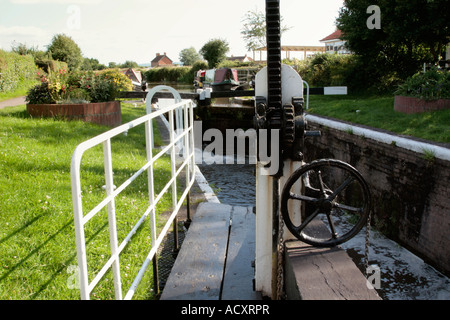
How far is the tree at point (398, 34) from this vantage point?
40.4 ft

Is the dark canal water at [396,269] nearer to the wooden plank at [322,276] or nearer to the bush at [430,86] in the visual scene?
the wooden plank at [322,276]

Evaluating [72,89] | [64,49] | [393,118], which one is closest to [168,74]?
[64,49]

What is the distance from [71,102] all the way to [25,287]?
6422 mm

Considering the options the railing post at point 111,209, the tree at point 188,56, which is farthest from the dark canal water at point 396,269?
the tree at point 188,56

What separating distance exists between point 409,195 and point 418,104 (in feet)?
11.6

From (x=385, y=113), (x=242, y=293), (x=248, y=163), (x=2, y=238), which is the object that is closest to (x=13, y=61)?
(x=248, y=163)

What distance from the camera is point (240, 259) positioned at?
3227mm

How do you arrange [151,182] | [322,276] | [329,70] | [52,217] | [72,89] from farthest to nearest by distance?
[329,70] < [72,89] < [52,217] < [151,182] < [322,276]

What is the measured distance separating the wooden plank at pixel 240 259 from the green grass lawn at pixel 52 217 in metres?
0.58

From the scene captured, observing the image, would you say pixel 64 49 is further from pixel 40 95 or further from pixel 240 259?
pixel 240 259

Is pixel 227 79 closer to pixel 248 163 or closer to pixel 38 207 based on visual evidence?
pixel 248 163

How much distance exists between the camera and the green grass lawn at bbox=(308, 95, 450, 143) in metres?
7.07

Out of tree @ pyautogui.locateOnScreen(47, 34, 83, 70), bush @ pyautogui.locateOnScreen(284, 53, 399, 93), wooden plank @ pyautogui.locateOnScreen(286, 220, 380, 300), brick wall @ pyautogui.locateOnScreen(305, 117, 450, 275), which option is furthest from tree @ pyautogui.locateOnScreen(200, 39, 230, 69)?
wooden plank @ pyautogui.locateOnScreen(286, 220, 380, 300)

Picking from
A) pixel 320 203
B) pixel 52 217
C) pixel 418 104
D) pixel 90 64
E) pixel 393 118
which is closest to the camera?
pixel 320 203
